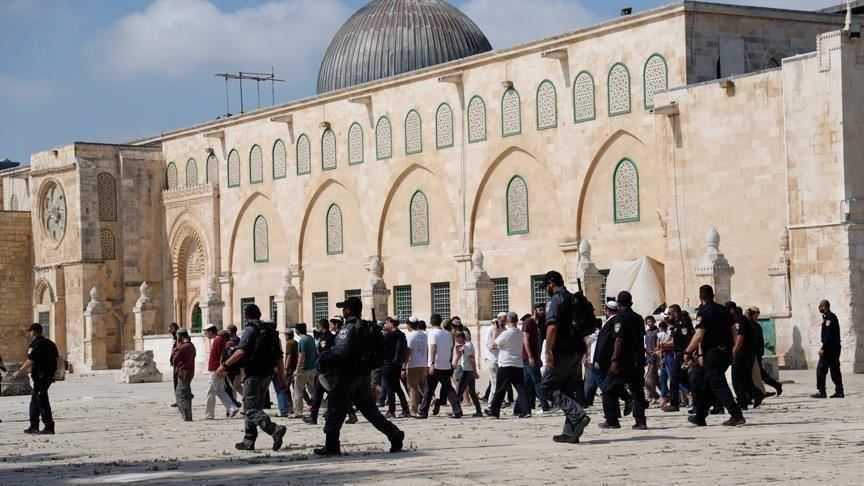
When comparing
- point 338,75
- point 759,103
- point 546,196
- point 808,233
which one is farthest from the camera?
point 338,75

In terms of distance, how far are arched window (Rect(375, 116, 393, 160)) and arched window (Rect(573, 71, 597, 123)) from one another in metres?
6.91

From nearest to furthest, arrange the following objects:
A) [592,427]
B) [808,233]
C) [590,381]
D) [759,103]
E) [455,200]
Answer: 1. [592,427]
2. [590,381]
3. [808,233]
4. [759,103]
5. [455,200]

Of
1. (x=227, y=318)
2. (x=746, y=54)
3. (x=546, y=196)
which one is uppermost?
(x=746, y=54)

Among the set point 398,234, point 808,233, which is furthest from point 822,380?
point 398,234

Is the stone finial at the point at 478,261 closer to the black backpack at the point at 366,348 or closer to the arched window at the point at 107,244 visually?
the arched window at the point at 107,244

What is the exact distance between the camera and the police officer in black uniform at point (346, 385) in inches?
490

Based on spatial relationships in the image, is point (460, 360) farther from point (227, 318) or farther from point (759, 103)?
point (227, 318)

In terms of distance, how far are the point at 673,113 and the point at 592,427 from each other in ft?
50.1

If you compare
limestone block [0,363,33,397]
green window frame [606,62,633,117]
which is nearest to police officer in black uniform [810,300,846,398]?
green window frame [606,62,633,117]

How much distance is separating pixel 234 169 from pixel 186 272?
4354mm

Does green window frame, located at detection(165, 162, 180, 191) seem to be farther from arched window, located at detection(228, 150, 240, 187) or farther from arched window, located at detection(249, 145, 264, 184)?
arched window, located at detection(249, 145, 264, 184)

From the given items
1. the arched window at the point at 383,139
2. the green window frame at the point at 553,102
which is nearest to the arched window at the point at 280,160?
the arched window at the point at 383,139

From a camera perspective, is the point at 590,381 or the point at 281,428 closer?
the point at 281,428

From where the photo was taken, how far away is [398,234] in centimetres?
3775
